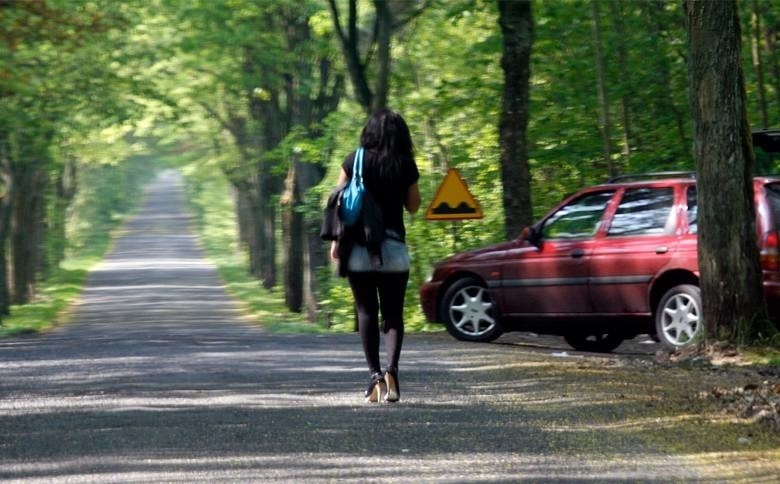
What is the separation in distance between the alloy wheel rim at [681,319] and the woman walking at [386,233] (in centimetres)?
505

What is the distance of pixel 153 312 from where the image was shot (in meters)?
35.7

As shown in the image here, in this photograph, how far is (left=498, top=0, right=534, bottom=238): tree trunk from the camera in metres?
19.2

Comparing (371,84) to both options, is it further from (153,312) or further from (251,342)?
(251,342)

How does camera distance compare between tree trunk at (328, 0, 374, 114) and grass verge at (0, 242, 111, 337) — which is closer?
tree trunk at (328, 0, 374, 114)

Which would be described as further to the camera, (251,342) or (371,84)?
(371,84)

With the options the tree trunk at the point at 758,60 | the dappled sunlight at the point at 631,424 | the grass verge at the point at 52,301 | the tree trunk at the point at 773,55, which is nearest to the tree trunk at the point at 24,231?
the grass verge at the point at 52,301

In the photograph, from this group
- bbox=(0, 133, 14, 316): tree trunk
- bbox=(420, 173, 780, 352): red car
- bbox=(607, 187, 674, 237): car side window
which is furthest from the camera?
bbox=(0, 133, 14, 316): tree trunk

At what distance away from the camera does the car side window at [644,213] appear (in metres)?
14.6

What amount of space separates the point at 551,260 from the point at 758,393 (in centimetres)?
554

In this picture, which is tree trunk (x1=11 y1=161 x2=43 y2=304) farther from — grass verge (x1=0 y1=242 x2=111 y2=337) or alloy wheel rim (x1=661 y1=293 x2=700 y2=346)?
alloy wheel rim (x1=661 y1=293 x2=700 y2=346)

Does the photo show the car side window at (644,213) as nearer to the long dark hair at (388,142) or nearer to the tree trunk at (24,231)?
the long dark hair at (388,142)

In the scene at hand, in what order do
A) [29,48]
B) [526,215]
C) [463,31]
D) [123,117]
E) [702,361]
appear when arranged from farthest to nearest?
[123,117] < [463,31] < [29,48] < [526,215] < [702,361]

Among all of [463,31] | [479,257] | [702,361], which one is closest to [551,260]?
[479,257]

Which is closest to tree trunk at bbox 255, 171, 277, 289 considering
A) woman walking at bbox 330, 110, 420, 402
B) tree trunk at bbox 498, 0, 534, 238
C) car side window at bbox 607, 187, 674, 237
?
tree trunk at bbox 498, 0, 534, 238
